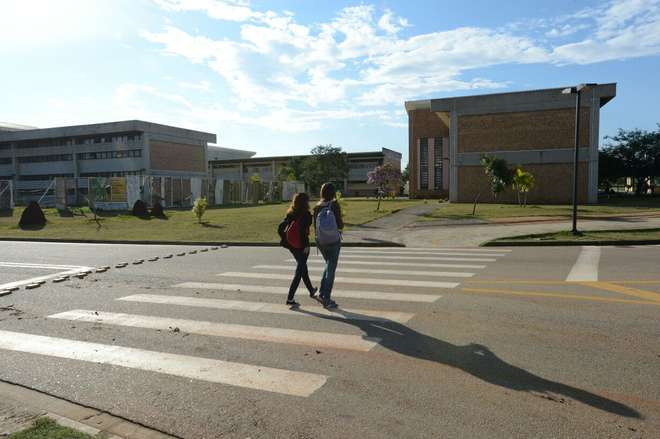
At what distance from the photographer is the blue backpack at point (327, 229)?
6.85m

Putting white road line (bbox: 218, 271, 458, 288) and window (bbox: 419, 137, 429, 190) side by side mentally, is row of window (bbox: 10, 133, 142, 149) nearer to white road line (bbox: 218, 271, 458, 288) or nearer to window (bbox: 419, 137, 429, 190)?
window (bbox: 419, 137, 429, 190)

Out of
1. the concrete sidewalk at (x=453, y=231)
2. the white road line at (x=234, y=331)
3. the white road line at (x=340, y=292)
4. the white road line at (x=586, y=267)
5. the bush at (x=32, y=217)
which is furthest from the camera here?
the bush at (x=32, y=217)

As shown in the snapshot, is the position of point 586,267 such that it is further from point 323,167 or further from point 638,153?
point 323,167

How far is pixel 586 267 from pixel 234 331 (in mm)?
7850

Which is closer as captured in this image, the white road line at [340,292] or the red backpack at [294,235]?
the red backpack at [294,235]

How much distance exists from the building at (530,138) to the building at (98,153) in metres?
44.5

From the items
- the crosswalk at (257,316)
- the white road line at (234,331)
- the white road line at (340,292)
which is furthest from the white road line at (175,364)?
the white road line at (340,292)

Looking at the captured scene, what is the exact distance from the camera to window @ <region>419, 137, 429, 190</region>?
64.8 meters

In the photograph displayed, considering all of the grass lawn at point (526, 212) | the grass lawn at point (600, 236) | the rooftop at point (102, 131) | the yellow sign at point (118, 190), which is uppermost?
the rooftop at point (102, 131)

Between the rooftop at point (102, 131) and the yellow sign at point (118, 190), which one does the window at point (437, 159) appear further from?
the yellow sign at point (118, 190)

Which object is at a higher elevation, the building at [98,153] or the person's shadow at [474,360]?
the building at [98,153]

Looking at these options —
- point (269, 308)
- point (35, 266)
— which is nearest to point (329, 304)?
point (269, 308)

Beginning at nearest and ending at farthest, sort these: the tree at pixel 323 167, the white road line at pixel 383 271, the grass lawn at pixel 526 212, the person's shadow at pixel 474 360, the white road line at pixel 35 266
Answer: the person's shadow at pixel 474 360 < the white road line at pixel 383 271 < the white road line at pixel 35 266 < the grass lawn at pixel 526 212 < the tree at pixel 323 167

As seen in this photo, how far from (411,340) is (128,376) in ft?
9.52
